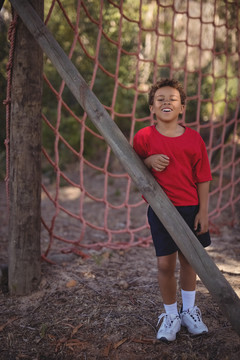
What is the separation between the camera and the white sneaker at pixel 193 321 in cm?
150

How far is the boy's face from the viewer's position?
1.42m

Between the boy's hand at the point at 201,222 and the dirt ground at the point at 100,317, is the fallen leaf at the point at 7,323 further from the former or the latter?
the boy's hand at the point at 201,222

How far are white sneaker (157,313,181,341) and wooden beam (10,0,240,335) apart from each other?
30 centimetres

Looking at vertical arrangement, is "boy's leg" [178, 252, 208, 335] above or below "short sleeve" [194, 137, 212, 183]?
below

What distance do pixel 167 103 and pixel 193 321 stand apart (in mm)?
920

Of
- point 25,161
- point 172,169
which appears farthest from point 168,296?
point 25,161

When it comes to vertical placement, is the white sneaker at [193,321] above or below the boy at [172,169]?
below

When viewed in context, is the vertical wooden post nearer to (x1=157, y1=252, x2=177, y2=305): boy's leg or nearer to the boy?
the boy

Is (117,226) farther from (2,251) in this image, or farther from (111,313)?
(111,313)

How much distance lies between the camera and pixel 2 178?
7.32ft

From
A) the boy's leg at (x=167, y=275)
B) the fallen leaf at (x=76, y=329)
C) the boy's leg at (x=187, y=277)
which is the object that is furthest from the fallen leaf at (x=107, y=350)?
the boy's leg at (x=187, y=277)

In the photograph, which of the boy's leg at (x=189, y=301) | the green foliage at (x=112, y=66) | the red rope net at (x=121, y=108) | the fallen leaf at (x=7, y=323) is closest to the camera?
the boy's leg at (x=189, y=301)

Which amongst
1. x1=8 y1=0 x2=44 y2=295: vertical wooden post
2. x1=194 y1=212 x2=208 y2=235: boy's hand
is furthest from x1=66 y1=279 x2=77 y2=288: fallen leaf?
x1=194 y1=212 x2=208 y2=235: boy's hand

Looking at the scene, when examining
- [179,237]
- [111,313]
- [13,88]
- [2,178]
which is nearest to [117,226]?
[2,178]
